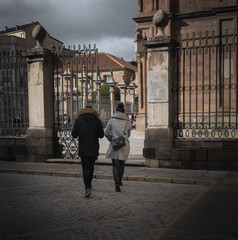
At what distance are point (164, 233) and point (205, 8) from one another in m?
15.8

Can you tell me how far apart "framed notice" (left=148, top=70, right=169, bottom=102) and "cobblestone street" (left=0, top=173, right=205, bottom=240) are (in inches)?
106

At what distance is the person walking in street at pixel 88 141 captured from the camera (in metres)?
6.98

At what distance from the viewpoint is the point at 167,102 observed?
1002cm

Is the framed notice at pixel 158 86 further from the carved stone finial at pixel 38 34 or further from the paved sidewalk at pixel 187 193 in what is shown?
the carved stone finial at pixel 38 34

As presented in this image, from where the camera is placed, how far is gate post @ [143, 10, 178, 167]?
393 inches

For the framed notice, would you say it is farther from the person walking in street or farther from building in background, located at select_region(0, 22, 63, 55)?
building in background, located at select_region(0, 22, 63, 55)

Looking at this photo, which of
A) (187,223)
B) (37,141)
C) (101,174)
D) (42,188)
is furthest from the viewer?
(37,141)

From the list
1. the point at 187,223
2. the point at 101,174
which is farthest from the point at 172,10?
the point at 187,223

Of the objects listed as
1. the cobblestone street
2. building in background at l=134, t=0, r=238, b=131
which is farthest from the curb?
building in background at l=134, t=0, r=238, b=131

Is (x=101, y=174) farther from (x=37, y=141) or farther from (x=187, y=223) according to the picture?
(x=187, y=223)

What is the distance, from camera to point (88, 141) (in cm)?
703

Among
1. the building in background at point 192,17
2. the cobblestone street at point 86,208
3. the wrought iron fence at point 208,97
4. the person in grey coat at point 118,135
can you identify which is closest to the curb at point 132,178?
the cobblestone street at point 86,208

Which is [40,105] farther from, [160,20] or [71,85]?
[160,20]

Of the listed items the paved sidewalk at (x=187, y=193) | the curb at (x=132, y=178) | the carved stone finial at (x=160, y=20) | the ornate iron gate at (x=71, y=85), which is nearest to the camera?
the paved sidewalk at (x=187, y=193)
